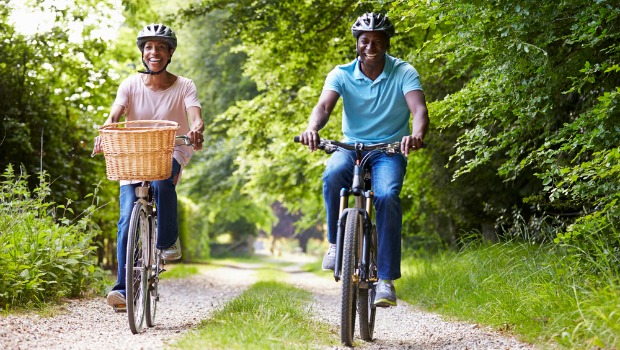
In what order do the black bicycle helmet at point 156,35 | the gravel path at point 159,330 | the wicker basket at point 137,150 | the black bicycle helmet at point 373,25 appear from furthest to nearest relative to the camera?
1. the black bicycle helmet at point 156,35
2. the black bicycle helmet at point 373,25
3. the wicker basket at point 137,150
4. the gravel path at point 159,330

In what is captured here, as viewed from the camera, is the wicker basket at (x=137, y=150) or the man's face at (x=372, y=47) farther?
the man's face at (x=372, y=47)

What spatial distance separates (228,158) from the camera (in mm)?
24484

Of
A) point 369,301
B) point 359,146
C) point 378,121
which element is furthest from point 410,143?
point 369,301

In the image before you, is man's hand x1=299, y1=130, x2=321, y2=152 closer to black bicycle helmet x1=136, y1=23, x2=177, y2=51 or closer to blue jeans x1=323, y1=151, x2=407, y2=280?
blue jeans x1=323, y1=151, x2=407, y2=280

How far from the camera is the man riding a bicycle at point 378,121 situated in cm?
521

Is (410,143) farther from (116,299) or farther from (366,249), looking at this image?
(116,299)

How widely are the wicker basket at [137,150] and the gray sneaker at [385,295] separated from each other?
156cm

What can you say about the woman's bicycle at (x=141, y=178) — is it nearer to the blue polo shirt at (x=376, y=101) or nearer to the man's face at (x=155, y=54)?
the man's face at (x=155, y=54)

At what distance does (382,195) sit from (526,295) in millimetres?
1343

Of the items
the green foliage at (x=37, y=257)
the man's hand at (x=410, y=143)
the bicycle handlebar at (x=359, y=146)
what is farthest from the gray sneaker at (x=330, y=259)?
the green foliage at (x=37, y=257)

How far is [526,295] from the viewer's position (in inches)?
225

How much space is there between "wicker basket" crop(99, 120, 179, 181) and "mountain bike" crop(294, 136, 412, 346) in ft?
3.11

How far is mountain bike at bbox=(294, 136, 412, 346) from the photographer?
4902 millimetres

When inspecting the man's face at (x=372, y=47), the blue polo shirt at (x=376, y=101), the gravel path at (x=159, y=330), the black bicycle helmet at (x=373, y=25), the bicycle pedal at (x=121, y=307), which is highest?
the black bicycle helmet at (x=373, y=25)
